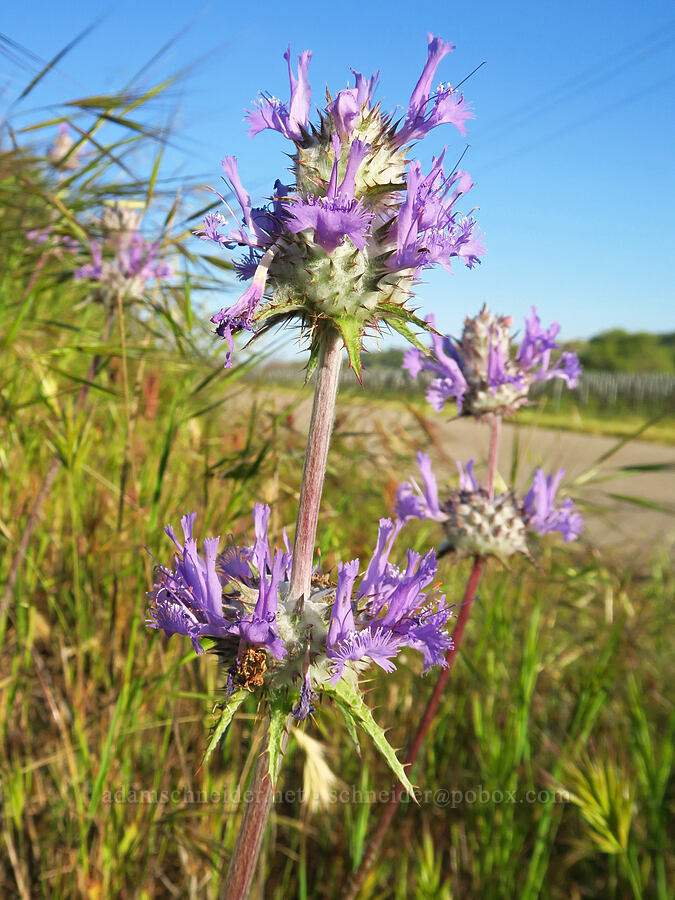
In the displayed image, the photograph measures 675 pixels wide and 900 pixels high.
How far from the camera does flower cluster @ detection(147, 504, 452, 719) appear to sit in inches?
43.8

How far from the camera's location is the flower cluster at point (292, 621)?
1113 mm

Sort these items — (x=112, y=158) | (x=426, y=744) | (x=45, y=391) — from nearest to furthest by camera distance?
(x=112, y=158) → (x=45, y=391) → (x=426, y=744)

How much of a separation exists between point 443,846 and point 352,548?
1.32m

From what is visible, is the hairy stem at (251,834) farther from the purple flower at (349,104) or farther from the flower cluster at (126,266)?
the flower cluster at (126,266)

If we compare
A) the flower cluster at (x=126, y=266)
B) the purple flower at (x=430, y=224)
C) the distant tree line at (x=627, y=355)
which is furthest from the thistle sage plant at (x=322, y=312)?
the distant tree line at (x=627, y=355)

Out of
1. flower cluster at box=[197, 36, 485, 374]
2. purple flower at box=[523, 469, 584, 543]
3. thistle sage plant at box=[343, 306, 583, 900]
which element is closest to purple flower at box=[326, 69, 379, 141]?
flower cluster at box=[197, 36, 485, 374]

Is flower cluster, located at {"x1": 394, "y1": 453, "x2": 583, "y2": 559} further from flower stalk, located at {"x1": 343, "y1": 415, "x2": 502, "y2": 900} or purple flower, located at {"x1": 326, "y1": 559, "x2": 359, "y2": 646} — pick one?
purple flower, located at {"x1": 326, "y1": 559, "x2": 359, "y2": 646}

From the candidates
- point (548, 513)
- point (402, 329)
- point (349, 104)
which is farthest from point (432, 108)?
point (548, 513)

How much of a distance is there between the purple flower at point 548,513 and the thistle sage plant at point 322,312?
53.1 inches

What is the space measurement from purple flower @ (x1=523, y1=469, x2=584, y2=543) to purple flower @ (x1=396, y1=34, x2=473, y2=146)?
1.53 m

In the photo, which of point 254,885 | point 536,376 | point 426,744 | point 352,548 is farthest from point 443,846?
point 536,376

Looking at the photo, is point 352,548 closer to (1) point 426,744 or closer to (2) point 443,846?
(1) point 426,744

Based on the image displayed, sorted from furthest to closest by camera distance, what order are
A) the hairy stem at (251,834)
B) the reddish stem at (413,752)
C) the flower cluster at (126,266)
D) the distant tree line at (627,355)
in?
the distant tree line at (627,355) → the flower cluster at (126,266) → the reddish stem at (413,752) → the hairy stem at (251,834)

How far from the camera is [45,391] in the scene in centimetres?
266
